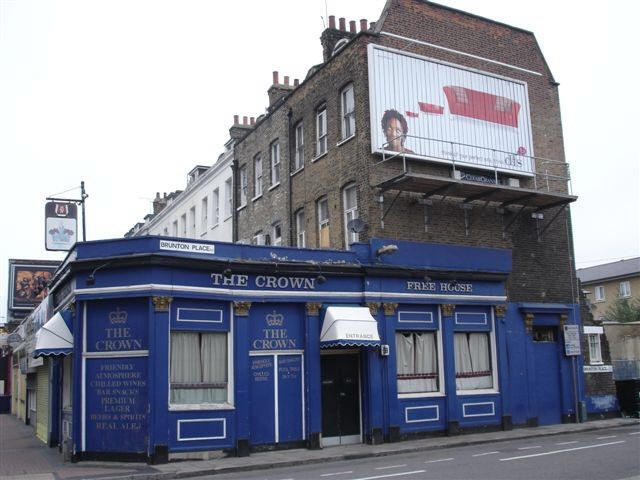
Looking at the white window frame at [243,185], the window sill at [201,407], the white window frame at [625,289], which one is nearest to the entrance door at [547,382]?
the window sill at [201,407]

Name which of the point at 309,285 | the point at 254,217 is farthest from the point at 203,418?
the point at 254,217

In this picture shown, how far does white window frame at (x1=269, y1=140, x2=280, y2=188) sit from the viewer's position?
27.1 metres

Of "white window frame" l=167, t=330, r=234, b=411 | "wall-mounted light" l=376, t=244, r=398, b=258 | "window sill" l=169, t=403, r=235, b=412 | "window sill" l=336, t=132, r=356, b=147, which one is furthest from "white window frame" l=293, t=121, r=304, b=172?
"window sill" l=169, t=403, r=235, b=412

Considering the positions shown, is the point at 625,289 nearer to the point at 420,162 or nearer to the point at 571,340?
the point at 571,340

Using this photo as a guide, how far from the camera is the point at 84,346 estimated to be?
56.7ft

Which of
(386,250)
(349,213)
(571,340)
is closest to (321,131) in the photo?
(349,213)

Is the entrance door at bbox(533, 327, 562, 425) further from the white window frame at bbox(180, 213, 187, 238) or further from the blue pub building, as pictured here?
the white window frame at bbox(180, 213, 187, 238)

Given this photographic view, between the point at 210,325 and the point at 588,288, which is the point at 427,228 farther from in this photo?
the point at 588,288

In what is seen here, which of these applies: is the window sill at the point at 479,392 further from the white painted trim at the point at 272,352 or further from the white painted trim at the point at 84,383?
the white painted trim at the point at 84,383

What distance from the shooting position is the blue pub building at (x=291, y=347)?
16.9 meters

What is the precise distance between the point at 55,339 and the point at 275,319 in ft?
17.9

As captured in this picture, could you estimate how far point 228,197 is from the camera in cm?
3225

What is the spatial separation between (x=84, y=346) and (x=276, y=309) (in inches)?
192

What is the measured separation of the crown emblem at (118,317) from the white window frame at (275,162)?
1073cm
